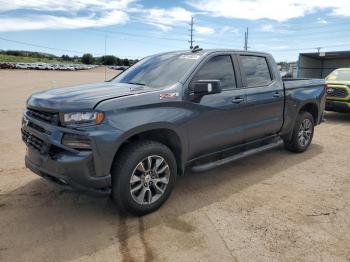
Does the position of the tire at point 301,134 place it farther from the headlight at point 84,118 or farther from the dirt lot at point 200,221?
the headlight at point 84,118

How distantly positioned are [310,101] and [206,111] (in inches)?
121

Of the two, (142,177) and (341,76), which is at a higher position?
(341,76)

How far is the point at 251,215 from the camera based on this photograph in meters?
3.98

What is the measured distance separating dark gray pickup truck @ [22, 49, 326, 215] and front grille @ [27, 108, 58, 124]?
1cm

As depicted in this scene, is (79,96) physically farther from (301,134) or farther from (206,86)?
(301,134)

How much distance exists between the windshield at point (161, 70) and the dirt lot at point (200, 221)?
1.51 metres

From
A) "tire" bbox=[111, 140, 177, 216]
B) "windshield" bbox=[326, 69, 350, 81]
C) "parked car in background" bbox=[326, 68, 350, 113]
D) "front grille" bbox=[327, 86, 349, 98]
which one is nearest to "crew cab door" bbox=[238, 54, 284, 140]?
"tire" bbox=[111, 140, 177, 216]

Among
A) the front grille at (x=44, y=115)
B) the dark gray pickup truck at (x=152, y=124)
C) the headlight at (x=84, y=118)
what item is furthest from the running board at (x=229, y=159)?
the front grille at (x=44, y=115)

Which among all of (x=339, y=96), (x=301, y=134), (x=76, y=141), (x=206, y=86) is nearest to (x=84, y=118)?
(x=76, y=141)

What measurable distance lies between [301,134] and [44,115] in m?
4.78

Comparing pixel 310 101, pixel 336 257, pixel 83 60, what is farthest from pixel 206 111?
pixel 83 60

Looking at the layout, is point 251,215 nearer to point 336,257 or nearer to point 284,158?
point 336,257

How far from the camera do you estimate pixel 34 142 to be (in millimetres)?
3852

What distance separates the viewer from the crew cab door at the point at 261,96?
5168 millimetres
